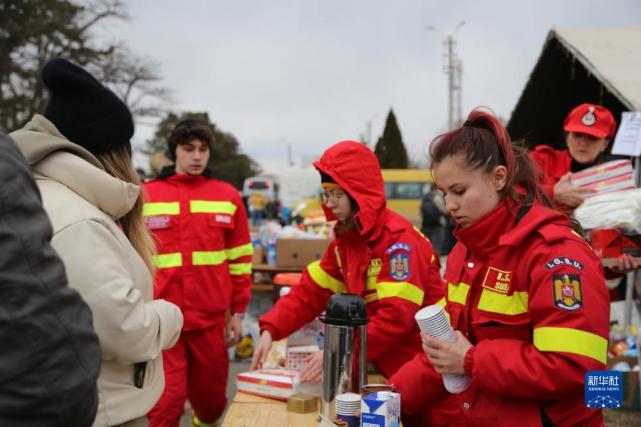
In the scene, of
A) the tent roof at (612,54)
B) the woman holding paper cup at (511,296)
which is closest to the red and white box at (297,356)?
the woman holding paper cup at (511,296)

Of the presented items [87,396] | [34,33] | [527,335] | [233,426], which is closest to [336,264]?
[233,426]

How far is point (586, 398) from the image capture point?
167 cm

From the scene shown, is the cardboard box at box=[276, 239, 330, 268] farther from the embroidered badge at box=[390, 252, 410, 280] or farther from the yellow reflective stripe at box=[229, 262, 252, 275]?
the embroidered badge at box=[390, 252, 410, 280]

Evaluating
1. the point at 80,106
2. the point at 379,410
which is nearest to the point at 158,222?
the point at 80,106

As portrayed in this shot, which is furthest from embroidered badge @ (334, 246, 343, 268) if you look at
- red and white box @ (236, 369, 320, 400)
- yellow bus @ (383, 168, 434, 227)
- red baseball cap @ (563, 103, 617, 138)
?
yellow bus @ (383, 168, 434, 227)

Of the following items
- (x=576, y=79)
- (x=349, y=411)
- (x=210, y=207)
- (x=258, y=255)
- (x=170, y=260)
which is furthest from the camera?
(x=258, y=255)

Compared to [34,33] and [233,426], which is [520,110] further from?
[34,33]

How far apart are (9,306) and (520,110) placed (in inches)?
300

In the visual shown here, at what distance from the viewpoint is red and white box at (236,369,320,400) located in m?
2.51

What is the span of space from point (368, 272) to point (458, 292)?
2.62 ft

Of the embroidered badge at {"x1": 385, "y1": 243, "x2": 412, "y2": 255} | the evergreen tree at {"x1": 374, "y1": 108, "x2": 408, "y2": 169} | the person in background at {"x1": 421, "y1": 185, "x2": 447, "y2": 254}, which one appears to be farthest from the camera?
the evergreen tree at {"x1": 374, "y1": 108, "x2": 408, "y2": 169}

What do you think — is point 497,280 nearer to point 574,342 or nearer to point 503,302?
point 503,302

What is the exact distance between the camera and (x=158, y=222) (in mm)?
4035

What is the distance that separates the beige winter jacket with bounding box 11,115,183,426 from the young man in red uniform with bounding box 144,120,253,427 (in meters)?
2.05
